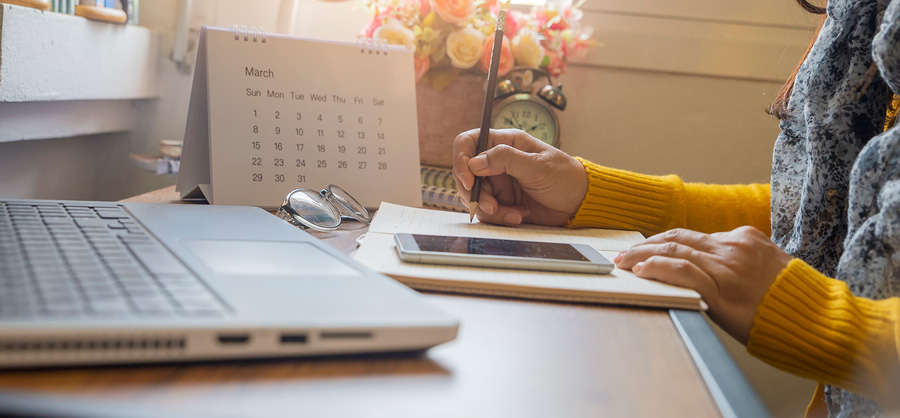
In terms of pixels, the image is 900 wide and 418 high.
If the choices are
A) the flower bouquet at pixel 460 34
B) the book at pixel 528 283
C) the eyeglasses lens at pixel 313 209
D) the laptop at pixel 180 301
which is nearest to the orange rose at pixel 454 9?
the flower bouquet at pixel 460 34

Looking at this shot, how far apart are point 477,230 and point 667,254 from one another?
0.72ft

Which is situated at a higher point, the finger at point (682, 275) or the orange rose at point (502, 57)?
the orange rose at point (502, 57)

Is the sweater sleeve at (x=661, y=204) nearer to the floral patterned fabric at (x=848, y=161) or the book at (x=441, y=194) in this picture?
the floral patterned fabric at (x=848, y=161)

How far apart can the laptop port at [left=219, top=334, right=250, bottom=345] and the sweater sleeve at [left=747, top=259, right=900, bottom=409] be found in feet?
1.33

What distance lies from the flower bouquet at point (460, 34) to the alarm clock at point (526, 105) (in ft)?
0.08

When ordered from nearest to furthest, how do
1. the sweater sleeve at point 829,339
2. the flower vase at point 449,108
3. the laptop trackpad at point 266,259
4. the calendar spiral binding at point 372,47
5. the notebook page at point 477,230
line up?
the laptop trackpad at point 266,259, the sweater sleeve at point 829,339, the notebook page at point 477,230, the calendar spiral binding at point 372,47, the flower vase at point 449,108

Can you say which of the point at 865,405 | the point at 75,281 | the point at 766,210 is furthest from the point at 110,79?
the point at 865,405

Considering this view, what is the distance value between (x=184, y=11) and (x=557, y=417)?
4.25 feet

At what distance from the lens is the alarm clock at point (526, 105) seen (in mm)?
1236

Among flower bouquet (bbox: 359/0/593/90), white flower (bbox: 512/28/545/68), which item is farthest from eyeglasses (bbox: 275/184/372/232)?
white flower (bbox: 512/28/545/68)

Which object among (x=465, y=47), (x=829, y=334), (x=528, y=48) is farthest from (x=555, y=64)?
(x=829, y=334)

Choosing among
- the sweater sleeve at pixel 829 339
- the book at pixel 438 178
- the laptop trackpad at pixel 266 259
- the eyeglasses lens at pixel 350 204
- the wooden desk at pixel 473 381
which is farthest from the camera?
the book at pixel 438 178

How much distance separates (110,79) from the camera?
1234 mm

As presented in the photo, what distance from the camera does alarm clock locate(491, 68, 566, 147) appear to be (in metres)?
1.24
